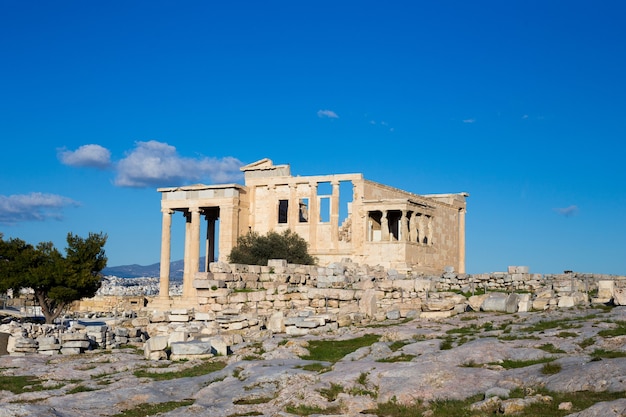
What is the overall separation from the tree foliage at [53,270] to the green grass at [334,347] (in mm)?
26530

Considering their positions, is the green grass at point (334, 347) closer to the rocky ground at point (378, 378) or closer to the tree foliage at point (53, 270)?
the rocky ground at point (378, 378)

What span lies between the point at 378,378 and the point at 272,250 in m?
39.1

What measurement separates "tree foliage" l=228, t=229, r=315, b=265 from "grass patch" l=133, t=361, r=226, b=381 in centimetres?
3327

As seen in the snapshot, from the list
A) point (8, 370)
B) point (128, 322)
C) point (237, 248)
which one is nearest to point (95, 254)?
point (237, 248)

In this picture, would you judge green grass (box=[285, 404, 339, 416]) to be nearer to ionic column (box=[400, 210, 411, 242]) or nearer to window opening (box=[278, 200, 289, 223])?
ionic column (box=[400, 210, 411, 242])

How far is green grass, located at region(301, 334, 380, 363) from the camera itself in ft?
58.3

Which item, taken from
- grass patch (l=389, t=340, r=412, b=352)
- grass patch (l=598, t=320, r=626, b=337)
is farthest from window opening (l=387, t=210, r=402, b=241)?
grass patch (l=598, t=320, r=626, b=337)

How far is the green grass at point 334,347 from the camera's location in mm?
17773

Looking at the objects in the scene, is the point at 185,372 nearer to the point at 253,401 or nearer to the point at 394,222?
the point at 253,401

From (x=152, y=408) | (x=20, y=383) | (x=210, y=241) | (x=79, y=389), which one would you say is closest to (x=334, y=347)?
(x=79, y=389)

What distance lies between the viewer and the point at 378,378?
13625mm

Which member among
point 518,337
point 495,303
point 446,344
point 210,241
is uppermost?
point 210,241

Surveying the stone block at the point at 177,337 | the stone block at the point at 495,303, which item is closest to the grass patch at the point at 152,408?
the stone block at the point at 177,337

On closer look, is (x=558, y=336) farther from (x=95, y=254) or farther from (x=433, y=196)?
(x=433, y=196)
